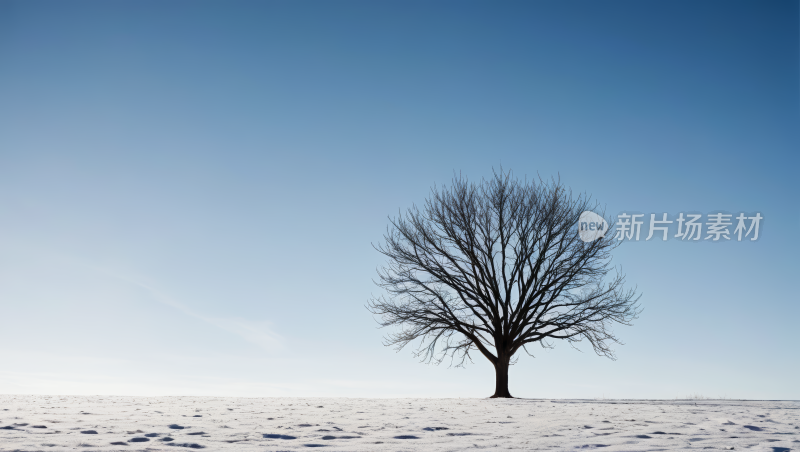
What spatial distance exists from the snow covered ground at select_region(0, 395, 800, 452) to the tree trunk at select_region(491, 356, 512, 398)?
8882 millimetres

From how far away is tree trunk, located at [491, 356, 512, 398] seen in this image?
61.1 ft

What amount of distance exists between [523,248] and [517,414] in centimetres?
1065

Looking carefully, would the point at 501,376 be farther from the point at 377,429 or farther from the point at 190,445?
the point at 190,445

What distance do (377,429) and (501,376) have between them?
12.4 m

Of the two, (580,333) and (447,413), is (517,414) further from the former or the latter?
(580,333)

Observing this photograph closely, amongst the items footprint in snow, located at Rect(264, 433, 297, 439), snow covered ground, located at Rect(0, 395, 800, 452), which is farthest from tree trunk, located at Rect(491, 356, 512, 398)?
footprint in snow, located at Rect(264, 433, 297, 439)

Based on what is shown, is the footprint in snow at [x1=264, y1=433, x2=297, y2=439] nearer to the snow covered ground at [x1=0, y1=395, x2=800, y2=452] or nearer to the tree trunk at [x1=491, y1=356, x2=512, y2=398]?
the snow covered ground at [x1=0, y1=395, x2=800, y2=452]

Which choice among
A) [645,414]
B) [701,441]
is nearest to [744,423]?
[645,414]

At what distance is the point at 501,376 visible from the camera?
1886 cm

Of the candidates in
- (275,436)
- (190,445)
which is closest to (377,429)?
(275,436)

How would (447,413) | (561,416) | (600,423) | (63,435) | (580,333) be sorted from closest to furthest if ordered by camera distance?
(63,435), (600,423), (561,416), (447,413), (580,333)

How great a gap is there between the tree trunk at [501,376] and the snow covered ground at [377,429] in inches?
350

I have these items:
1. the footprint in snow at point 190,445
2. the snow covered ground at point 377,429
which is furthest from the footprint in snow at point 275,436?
the footprint in snow at point 190,445

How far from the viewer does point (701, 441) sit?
6266mm
